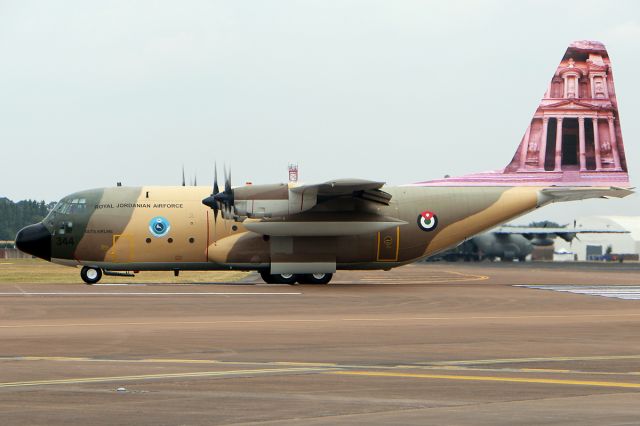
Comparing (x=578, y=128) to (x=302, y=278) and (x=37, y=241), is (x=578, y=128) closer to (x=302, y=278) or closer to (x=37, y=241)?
(x=302, y=278)

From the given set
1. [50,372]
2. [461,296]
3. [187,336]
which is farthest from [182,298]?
[50,372]

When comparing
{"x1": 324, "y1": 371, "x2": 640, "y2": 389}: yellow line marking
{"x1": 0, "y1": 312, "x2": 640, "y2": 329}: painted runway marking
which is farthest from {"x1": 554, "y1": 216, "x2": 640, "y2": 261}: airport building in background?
{"x1": 324, "y1": 371, "x2": 640, "y2": 389}: yellow line marking

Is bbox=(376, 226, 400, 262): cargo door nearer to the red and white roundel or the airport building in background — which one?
the red and white roundel

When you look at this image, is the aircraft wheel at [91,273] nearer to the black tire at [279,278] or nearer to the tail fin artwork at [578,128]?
the black tire at [279,278]

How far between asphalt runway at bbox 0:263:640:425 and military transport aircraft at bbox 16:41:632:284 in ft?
27.8

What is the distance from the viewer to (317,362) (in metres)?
14.1

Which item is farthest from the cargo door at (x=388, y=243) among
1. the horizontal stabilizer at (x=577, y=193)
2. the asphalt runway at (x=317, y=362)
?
the asphalt runway at (x=317, y=362)

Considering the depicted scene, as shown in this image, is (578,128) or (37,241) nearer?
(37,241)

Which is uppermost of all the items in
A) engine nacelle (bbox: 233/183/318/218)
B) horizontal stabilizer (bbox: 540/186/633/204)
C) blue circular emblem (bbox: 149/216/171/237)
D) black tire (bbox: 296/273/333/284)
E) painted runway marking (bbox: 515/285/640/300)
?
horizontal stabilizer (bbox: 540/186/633/204)

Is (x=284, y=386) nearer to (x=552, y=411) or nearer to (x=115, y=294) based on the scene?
(x=552, y=411)

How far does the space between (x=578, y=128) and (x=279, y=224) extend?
524 inches

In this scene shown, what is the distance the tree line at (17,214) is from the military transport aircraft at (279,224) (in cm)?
12487

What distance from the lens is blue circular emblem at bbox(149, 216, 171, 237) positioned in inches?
1470

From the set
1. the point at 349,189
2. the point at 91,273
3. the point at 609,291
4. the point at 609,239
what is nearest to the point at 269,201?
the point at 349,189
